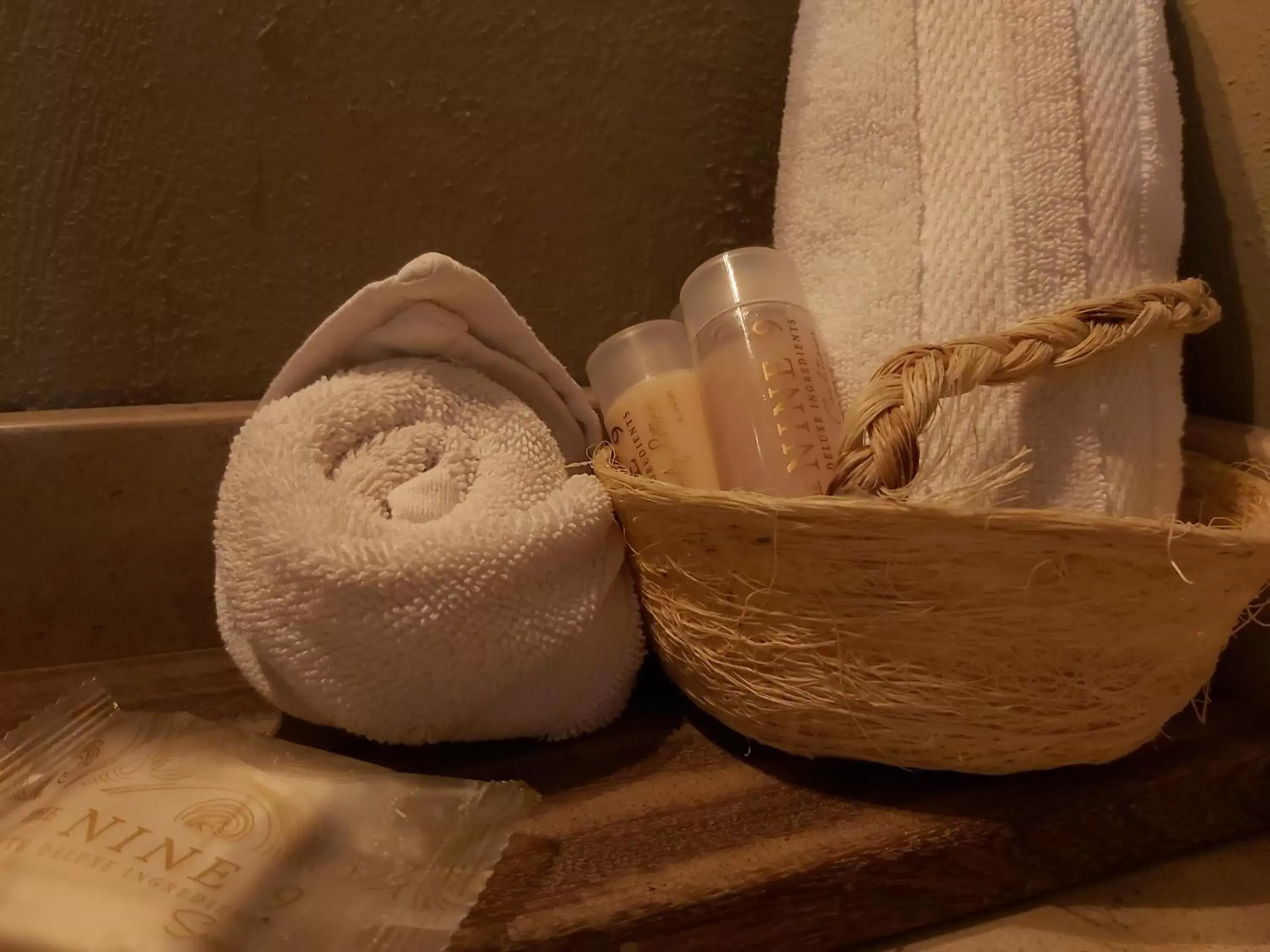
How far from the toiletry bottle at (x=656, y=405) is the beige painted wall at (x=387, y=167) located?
15cm

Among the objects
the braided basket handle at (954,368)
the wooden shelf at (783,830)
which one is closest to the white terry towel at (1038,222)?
the braided basket handle at (954,368)

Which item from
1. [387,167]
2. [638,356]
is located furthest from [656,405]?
[387,167]

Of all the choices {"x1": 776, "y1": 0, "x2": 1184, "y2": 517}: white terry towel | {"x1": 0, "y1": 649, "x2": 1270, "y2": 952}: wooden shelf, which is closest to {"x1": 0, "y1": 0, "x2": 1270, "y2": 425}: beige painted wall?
{"x1": 776, "y1": 0, "x2": 1184, "y2": 517}: white terry towel

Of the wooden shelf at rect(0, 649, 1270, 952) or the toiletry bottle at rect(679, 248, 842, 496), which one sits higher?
the toiletry bottle at rect(679, 248, 842, 496)

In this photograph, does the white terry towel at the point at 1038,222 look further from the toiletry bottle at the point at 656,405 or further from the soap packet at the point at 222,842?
the soap packet at the point at 222,842

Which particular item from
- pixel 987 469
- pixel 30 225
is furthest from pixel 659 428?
pixel 30 225

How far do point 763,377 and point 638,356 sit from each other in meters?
0.08

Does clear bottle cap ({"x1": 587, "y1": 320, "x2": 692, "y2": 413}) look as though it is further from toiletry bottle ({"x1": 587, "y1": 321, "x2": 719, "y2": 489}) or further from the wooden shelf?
the wooden shelf

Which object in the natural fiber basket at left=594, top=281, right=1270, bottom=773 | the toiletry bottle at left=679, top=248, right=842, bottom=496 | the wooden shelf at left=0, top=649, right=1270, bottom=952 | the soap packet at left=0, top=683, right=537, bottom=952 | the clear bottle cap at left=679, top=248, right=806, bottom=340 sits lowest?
the wooden shelf at left=0, top=649, right=1270, bottom=952

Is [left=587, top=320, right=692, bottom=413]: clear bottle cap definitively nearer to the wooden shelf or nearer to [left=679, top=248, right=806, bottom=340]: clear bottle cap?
[left=679, top=248, right=806, bottom=340]: clear bottle cap

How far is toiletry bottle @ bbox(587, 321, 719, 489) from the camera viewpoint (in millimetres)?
421

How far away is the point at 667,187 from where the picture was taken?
0.59 metres

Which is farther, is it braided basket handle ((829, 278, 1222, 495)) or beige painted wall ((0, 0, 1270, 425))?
beige painted wall ((0, 0, 1270, 425))

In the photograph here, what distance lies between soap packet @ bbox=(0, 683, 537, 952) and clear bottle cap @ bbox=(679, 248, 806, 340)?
9.2 inches
